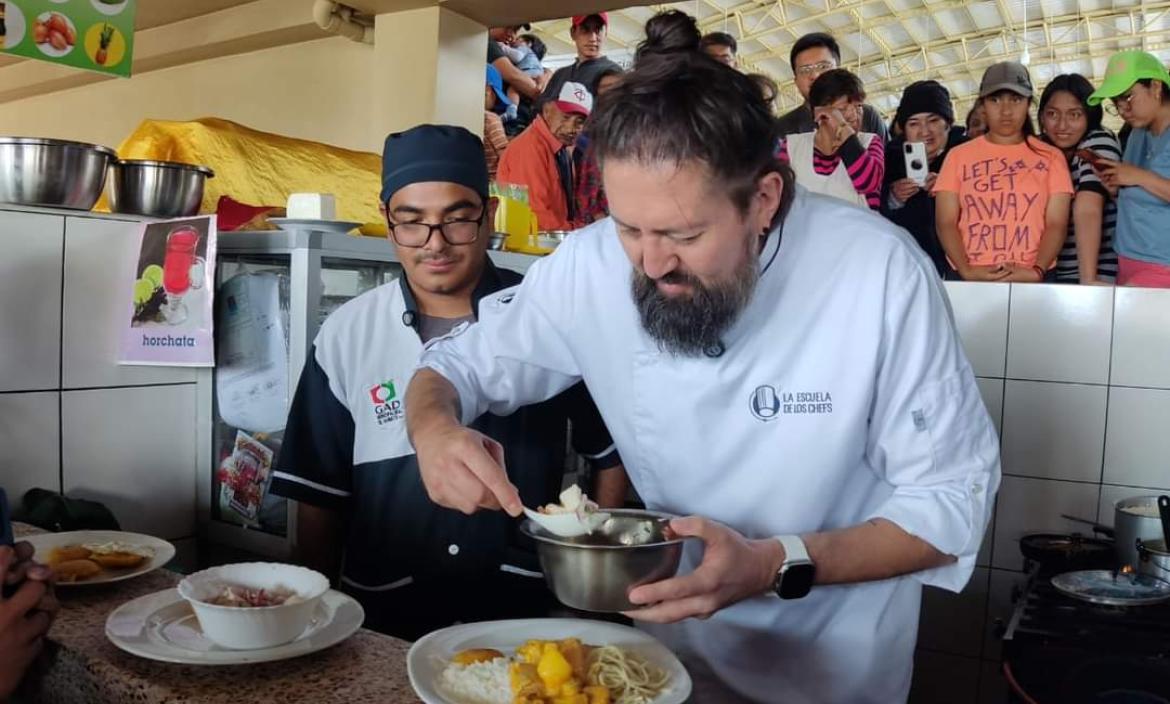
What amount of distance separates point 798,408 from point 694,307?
0.85ft

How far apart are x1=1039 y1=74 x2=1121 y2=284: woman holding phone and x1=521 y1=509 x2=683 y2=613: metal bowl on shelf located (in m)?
3.33

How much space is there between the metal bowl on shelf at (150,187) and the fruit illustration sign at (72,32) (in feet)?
2.23

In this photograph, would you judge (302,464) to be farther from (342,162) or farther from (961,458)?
(342,162)

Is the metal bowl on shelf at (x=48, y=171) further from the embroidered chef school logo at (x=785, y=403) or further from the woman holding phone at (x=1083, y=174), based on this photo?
the woman holding phone at (x=1083, y=174)

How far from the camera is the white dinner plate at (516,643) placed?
1.05 metres

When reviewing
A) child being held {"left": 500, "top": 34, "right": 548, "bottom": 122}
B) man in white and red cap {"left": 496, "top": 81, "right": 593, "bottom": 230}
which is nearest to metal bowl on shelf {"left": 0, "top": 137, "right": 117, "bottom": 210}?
man in white and red cap {"left": 496, "top": 81, "right": 593, "bottom": 230}

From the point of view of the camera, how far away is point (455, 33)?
505cm

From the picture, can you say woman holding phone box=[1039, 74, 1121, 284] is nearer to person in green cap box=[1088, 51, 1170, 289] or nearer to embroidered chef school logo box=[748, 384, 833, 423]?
person in green cap box=[1088, 51, 1170, 289]

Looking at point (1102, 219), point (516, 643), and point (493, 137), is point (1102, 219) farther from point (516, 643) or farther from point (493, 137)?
point (516, 643)

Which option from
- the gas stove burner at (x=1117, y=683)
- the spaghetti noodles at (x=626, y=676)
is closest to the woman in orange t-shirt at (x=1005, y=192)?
the gas stove burner at (x=1117, y=683)

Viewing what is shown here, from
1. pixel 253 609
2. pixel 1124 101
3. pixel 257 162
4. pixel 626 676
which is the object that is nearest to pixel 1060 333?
pixel 1124 101

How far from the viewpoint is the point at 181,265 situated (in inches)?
82.4

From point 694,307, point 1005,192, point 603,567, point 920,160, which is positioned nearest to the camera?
point 603,567

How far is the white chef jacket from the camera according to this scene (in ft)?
4.71
